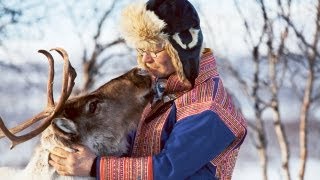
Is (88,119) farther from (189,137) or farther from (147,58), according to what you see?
(189,137)

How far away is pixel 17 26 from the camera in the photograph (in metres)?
10.6

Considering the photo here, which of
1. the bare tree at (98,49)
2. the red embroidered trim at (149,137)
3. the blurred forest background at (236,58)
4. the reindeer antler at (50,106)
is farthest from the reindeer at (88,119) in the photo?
the bare tree at (98,49)

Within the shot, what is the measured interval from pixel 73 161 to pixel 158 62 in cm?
59

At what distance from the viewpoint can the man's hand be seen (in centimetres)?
343

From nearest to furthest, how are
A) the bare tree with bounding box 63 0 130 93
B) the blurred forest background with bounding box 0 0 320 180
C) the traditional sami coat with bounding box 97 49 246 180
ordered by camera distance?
the traditional sami coat with bounding box 97 49 246 180
the blurred forest background with bounding box 0 0 320 180
the bare tree with bounding box 63 0 130 93

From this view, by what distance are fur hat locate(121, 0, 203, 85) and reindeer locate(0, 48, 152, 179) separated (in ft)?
0.74

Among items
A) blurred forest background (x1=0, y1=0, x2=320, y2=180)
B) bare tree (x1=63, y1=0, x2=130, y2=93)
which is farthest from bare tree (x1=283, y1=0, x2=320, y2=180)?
bare tree (x1=63, y1=0, x2=130, y2=93)

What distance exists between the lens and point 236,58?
12633 mm

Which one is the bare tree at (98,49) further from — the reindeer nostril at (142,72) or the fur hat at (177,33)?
the fur hat at (177,33)

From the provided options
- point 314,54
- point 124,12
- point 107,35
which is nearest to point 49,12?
point 107,35

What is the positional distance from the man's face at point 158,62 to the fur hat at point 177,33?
1.3 inches

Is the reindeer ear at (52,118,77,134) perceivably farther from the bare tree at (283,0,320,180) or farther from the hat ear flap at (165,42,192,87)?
the bare tree at (283,0,320,180)

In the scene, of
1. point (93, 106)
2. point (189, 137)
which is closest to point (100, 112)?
point (93, 106)

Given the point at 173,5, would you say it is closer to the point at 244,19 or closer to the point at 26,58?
the point at 244,19
